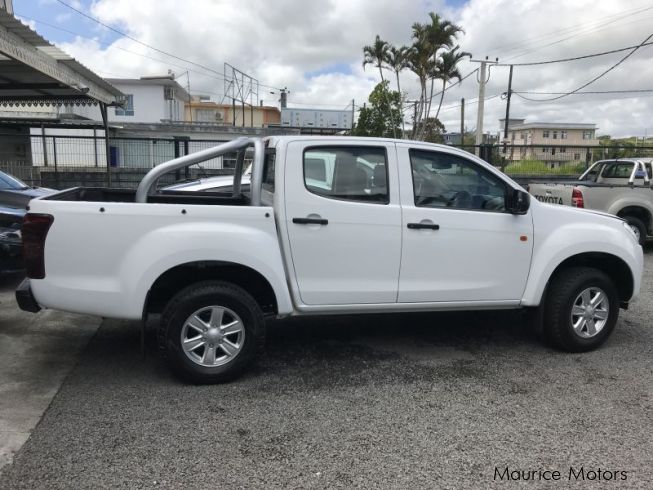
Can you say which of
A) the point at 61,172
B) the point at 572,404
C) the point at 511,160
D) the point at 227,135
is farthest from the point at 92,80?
the point at 227,135

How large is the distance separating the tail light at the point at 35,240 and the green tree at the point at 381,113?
32.2 m

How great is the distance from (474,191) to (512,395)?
5.50ft

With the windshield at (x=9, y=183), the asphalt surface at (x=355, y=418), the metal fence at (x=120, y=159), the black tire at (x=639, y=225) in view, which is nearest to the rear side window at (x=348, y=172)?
the asphalt surface at (x=355, y=418)

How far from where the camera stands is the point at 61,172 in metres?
13.9

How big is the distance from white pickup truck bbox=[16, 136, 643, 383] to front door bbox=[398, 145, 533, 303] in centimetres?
1

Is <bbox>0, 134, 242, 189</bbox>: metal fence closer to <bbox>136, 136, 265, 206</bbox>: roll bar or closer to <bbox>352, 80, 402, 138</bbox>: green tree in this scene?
<bbox>136, 136, 265, 206</bbox>: roll bar

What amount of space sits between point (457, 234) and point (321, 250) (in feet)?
3.74

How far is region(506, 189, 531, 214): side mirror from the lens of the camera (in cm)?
466

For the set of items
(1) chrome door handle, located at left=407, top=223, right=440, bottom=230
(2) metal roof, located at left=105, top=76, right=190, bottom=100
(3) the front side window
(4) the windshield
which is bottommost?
(1) chrome door handle, located at left=407, top=223, right=440, bottom=230

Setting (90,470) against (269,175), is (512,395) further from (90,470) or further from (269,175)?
(90,470)

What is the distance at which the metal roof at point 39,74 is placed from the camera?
7902 mm

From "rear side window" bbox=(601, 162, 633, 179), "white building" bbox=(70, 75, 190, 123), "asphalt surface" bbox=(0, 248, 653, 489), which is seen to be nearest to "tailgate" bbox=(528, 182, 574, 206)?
"rear side window" bbox=(601, 162, 633, 179)

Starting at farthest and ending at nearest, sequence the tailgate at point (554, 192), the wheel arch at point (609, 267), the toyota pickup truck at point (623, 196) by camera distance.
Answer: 1. the toyota pickup truck at point (623, 196)
2. the tailgate at point (554, 192)
3. the wheel arch at point (609, 267)

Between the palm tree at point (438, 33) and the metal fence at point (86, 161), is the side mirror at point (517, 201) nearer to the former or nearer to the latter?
the metal fence at point (86, 161)
